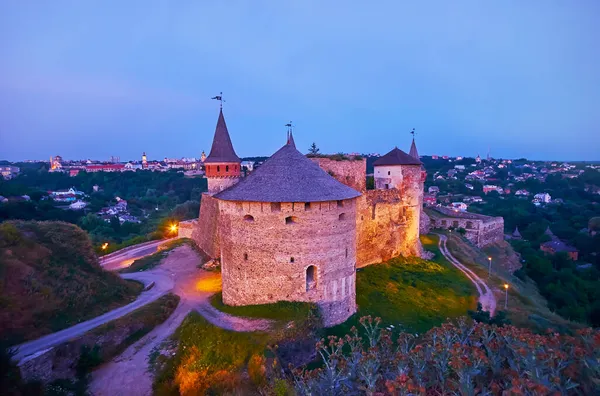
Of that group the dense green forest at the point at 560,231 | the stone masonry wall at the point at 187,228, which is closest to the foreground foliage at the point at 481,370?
the stone masonry wall at the point at 187,228

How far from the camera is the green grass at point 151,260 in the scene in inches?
950

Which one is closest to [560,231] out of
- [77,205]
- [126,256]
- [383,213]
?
[383,213]

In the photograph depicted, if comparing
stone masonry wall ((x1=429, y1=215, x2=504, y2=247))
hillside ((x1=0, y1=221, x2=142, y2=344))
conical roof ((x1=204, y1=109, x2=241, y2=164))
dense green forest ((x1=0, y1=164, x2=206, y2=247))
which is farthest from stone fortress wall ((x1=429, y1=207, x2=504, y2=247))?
hillside ((x1=0, y1=221, x2=142, y2=344))

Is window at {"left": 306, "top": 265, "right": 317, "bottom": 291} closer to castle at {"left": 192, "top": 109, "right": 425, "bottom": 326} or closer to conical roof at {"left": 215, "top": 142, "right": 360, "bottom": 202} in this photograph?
castle at {"left": 192, "top": 109, "right": 425, "bottom": 326}

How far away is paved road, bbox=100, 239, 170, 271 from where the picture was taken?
1016 inches

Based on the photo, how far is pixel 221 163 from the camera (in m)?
26.0

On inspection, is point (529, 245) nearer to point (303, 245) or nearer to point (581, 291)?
point (581, 291)

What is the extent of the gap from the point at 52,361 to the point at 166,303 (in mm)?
5352

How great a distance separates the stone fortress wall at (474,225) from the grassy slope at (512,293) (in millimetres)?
1161

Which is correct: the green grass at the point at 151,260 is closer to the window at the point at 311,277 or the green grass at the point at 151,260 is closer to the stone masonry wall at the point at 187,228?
the stone masonry wall at the point at 187,228

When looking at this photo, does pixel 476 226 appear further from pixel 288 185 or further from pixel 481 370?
pixel 481 370

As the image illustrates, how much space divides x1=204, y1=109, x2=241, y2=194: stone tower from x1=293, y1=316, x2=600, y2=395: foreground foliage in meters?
20.6

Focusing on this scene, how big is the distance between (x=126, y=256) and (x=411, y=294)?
21.7 meters

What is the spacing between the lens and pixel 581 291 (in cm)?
3127
